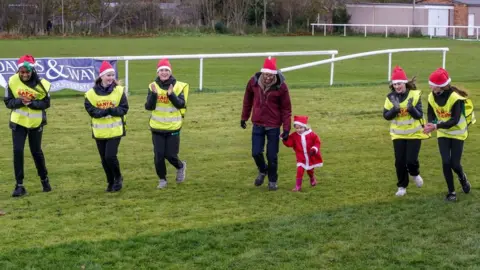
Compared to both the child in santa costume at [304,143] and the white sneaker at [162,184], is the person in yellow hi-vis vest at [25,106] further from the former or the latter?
the child in santa costume at [304,143]

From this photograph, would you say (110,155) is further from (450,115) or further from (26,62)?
(450,115)

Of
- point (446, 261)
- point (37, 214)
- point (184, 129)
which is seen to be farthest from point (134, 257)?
point (184, 129)

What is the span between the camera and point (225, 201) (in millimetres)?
9703

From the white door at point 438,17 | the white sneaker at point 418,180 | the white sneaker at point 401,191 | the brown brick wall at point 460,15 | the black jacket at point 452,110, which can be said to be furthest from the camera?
the brown brick wall at point 460,15

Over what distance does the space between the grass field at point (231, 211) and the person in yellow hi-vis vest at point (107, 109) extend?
0.66 metres

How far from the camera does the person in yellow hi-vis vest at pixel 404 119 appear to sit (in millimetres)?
9625

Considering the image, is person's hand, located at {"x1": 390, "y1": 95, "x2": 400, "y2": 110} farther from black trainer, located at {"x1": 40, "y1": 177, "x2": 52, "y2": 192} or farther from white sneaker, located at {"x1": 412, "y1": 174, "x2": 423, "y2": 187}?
black trainer, located at {"x1": 40, "y1": 177, "x2": 52, "y2": 192}

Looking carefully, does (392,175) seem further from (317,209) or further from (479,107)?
(479,107)

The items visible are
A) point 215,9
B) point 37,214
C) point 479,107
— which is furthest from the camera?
point 215,9

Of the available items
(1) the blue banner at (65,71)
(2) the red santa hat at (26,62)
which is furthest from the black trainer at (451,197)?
(1) the blue banner at (65,71)

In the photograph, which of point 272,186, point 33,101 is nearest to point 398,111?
point 272,186

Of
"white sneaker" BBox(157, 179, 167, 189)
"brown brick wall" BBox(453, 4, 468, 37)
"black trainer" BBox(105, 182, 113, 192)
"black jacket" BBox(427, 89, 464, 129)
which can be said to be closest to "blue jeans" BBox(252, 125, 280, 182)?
"white sneaker" BBox(157, 179, 167, 189)

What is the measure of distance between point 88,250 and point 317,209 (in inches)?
109

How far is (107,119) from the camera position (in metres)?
9.99
